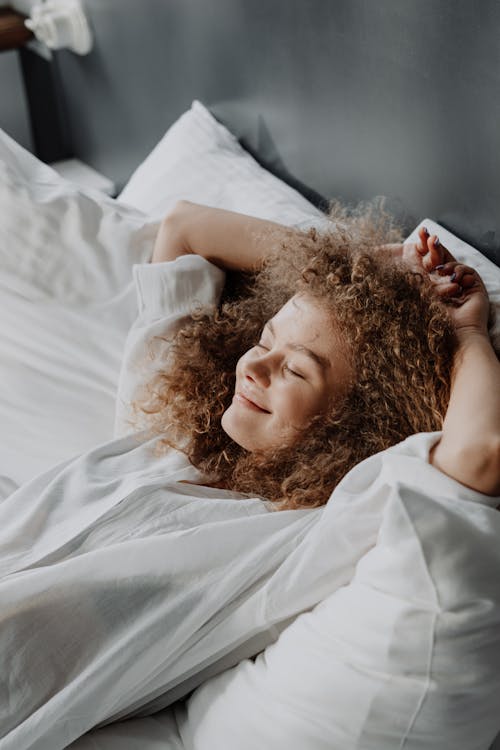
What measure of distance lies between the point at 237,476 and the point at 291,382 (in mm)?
163

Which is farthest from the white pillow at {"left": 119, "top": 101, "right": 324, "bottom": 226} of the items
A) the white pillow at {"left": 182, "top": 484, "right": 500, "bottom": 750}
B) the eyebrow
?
the white pillow at {"left": 182, "top": 484, "right": 500, "bottom": 750}

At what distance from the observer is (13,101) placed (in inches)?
99.7

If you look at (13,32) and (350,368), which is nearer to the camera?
(350,368)

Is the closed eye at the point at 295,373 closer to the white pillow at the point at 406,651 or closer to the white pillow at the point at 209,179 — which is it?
the white pillow at the point at 406,651

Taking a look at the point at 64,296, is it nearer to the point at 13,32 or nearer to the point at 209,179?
the point at 209,179

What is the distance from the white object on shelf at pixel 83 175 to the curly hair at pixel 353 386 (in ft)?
3.86

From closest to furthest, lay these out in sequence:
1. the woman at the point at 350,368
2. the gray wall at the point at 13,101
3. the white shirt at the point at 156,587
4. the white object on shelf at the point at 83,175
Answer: the white shirt at the point at 156,587
the woman at the point at 350,368
the white object on shelf at the point at 83,175
the gray wall at the point at 13,101

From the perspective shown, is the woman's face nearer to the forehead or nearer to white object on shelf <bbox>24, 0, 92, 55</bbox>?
the forehead

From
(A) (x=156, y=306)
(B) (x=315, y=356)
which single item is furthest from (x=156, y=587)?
(A) (x=156, y=306)

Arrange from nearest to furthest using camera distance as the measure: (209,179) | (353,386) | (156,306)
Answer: (353,386), (156,306), (209,179)

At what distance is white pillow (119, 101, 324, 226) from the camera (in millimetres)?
1560

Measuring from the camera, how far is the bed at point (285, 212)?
856mm

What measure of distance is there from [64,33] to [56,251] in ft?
3.16

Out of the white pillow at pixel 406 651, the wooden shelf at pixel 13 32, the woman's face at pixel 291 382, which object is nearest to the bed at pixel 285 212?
the white pillow at pixel 406 651
